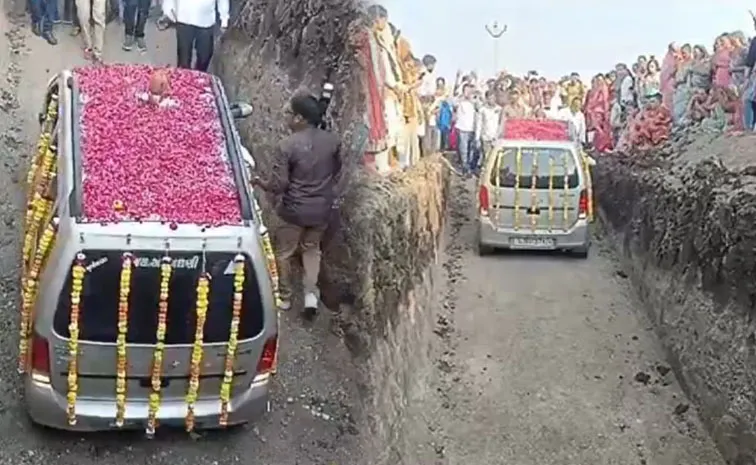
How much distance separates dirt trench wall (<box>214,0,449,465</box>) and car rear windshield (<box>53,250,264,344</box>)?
2161 millimetres

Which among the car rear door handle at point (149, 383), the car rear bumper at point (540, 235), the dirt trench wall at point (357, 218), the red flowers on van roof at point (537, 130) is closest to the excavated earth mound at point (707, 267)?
the car rear bumper at point (540, 235)

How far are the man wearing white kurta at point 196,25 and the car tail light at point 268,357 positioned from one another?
6.71 metres

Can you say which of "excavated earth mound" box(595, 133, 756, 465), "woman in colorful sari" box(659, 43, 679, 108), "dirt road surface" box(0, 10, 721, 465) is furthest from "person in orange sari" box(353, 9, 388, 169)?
"woman in colorful sari" box(659, 43, 679, 108)

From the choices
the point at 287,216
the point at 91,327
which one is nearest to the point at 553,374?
the point at 287,216

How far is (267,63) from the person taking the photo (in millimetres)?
14203

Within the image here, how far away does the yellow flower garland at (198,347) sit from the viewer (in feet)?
24.7

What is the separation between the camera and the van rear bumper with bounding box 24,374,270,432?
771 cm

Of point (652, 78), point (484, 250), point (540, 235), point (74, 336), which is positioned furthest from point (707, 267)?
point (652, 78)

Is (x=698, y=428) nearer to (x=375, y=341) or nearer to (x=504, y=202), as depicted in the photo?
(x=375, y=341)

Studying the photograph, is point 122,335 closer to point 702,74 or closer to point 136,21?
point 136,21

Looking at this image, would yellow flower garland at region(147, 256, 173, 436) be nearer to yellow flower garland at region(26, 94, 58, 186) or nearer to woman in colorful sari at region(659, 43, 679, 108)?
yellow flower garland at region(26, 94, 58, 186)

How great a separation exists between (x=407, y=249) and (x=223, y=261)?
5272 millimetres

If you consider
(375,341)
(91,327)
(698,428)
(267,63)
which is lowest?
(698,428)

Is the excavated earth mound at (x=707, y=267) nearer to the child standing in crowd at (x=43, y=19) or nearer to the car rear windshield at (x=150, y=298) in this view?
the car rear windshield at (x=150, y=298)
